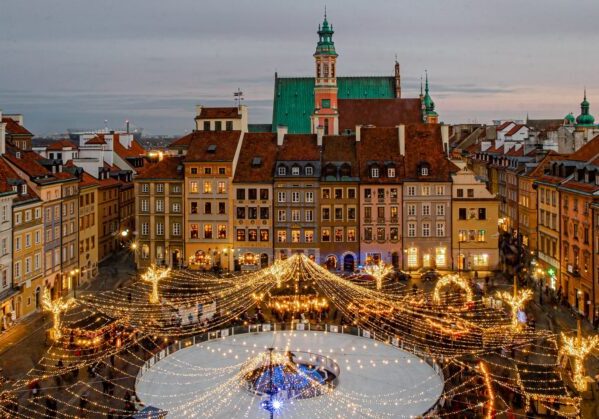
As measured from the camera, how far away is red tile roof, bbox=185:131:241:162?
64.9m

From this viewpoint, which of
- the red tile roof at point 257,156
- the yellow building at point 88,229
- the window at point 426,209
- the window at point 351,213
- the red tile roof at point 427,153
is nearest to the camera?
the yellow building at point 88,229

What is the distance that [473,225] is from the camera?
62.6 metres

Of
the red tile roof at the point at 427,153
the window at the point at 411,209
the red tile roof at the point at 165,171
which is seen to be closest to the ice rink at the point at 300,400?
the window at the point at 411,209

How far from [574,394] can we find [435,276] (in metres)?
29.1

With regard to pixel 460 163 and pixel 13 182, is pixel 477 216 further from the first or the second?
pixel 13 182

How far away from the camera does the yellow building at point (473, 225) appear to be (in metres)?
62.1

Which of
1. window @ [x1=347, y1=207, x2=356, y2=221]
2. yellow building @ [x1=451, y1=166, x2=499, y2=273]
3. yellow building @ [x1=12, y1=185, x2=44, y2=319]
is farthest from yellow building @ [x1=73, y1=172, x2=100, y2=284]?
yellow building @ [x1=451, y1=166, x2=499, y2=273]

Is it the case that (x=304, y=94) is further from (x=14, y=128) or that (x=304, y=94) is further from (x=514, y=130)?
(x=14, y=128)

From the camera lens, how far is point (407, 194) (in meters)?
63.4

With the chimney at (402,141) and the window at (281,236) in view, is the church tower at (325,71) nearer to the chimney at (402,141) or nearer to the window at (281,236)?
the chimney at (402,141)

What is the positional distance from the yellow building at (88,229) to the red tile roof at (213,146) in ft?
29.9

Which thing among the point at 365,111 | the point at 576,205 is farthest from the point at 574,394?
the point at 365,111

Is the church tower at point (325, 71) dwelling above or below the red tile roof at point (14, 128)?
above

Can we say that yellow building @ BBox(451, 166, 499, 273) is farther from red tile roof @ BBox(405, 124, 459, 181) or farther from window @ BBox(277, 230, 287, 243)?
window @ BBox(277, 230, 287, 243)
